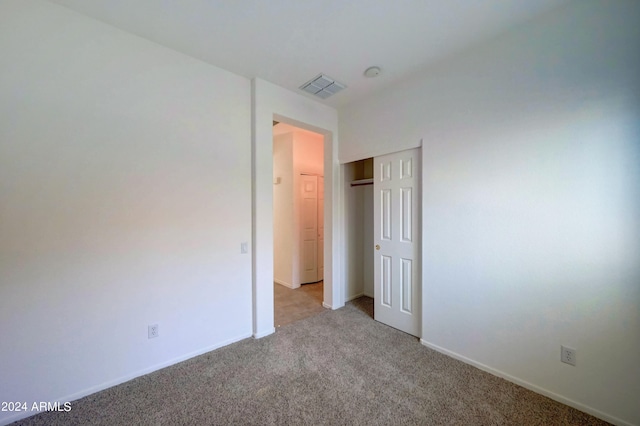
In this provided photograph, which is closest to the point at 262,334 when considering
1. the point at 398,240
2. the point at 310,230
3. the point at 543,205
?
the point at 398,240

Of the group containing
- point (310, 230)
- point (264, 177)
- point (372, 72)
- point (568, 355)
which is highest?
point (372, 72)

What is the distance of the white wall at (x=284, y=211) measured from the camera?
14.6ft

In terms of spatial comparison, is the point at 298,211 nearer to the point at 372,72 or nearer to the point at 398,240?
the point at 398,240

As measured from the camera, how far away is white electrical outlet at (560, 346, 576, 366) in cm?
171

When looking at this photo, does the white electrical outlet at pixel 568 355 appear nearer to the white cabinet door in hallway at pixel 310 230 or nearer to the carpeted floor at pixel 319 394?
the carpeted floor at pixel 319 394

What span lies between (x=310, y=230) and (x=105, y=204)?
319cm

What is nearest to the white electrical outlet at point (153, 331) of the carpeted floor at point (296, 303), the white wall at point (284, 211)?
the carpeted floor at point (296, 303)

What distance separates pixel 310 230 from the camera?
4680mm

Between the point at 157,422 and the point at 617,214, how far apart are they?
10.8ft

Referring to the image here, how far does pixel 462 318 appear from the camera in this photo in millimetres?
2260

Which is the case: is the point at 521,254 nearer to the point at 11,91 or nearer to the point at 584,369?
the point at 584,369

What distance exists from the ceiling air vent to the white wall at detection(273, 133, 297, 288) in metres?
1.54

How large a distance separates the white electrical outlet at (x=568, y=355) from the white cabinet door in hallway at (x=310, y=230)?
351 centimetres

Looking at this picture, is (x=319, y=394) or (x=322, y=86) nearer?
(x=319, y=394)
